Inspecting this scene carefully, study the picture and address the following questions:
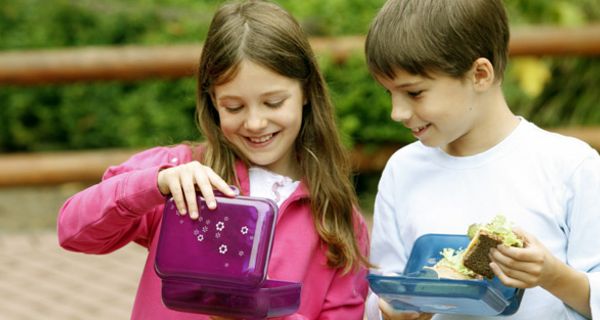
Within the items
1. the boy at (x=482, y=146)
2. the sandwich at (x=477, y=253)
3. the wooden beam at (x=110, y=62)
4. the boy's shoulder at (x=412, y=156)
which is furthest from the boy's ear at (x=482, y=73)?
the wooden beam at (x=110, y=62)

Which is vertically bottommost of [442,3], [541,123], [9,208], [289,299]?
[9,208]

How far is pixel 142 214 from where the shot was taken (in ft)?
9.61

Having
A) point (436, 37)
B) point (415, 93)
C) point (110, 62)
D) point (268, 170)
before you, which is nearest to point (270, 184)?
point (268, 170)

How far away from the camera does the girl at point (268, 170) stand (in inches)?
118

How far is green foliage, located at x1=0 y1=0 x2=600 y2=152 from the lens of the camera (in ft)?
25.0

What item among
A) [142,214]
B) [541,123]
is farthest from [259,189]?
[541,123]

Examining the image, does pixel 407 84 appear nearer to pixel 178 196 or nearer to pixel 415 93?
pixel 415 93

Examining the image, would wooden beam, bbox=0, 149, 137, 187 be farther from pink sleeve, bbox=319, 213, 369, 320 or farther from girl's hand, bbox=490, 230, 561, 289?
girl's hand, bbox=490, 230, 561, 289

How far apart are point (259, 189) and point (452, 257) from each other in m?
0.65

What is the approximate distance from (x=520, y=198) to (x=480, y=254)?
12.3 inches

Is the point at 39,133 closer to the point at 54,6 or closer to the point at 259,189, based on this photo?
the point at 54,6

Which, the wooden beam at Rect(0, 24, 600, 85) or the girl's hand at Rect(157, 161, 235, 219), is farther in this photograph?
the wooden beam at Rect(0, 24, 600, 85)

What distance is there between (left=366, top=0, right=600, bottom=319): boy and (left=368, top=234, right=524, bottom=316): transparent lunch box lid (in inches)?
4.6

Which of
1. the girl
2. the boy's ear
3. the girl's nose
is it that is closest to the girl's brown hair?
the girl
